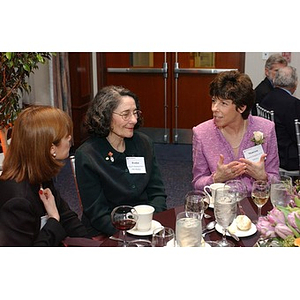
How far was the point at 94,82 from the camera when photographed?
6586 millimetres

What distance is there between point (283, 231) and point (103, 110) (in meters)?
1.45

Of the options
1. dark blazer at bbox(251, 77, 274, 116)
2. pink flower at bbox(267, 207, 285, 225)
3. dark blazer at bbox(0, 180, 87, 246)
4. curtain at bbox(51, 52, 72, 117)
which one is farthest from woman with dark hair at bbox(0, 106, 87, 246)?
curtain at bbox(51, 52, 72, 117)

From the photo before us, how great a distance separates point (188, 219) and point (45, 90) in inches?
171

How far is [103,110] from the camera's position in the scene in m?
2.53

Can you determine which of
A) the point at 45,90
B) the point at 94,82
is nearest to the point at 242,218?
the point at 45,90

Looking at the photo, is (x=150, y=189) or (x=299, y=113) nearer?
(x=150, y=189)

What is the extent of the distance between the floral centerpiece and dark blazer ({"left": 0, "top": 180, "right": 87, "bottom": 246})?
0.98 metres

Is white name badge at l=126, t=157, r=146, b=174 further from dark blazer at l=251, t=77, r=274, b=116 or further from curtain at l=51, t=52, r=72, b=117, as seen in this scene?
curtain at l=51, t=52, r=72, b=117

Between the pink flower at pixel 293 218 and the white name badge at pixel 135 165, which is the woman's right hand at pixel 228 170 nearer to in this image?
the white name badge at pixel 135 165

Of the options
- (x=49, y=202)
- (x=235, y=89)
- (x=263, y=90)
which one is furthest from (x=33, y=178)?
(x=263, y=90)

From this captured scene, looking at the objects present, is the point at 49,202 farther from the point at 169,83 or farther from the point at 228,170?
the point at 169,83

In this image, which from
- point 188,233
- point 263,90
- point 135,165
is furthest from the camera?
point 263,90

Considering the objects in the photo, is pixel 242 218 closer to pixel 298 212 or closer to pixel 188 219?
pixel 188 219

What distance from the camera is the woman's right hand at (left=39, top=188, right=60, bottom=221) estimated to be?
205 centimetres
